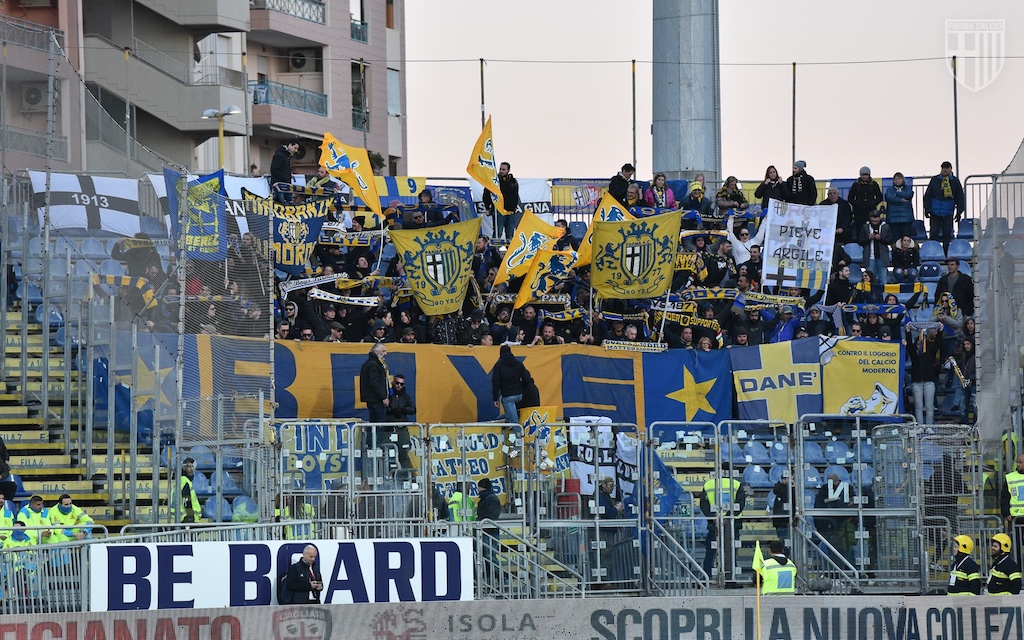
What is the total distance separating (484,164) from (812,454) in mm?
10029

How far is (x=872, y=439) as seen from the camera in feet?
78.1

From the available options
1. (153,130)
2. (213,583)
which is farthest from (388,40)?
(213,583)

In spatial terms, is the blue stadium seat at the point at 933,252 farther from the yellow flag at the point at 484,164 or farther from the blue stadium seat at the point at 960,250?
the yellow flag at the point at 484,164

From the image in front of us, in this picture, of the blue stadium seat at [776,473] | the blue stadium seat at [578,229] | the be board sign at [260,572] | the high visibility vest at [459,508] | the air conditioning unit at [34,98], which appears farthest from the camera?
the air conditioning unit at [34,98]

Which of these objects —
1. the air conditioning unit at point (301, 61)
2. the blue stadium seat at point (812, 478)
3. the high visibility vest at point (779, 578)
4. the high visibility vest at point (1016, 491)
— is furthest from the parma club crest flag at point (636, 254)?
the air conditioning unit at point (301, 61)

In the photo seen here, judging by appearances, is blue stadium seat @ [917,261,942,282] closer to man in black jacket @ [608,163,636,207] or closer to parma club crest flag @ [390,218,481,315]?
man in black jacket @ [608,163,636,207]

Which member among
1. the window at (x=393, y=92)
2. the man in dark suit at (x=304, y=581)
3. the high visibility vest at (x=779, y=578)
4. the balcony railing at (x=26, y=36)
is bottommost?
the high visibility vest at (x=779, y=578)

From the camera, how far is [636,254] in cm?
2944

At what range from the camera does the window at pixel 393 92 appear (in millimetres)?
65562

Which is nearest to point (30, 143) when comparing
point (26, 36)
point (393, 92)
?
point (26, 36)

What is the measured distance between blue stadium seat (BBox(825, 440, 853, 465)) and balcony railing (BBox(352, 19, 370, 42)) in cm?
Answer: 4222

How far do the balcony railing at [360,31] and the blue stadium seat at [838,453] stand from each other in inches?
1662

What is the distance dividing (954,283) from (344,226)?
9846 millimetres

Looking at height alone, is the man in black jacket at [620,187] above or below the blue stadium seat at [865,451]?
above
